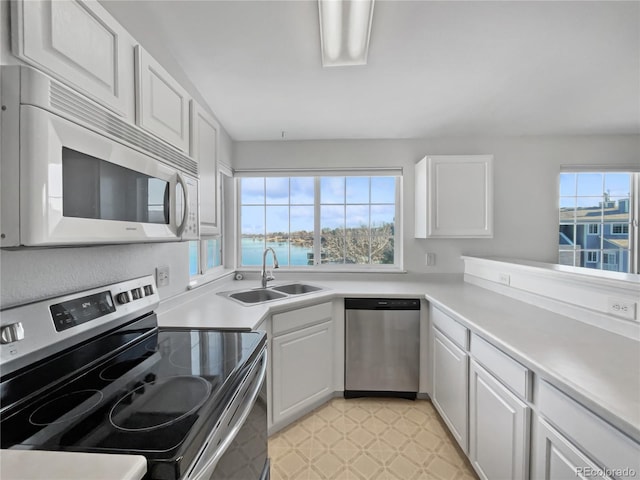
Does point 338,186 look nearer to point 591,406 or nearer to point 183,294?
point 183,294

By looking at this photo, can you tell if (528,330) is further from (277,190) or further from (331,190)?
(277,190)

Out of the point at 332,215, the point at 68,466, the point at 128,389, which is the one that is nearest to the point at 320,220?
the point at 332,215

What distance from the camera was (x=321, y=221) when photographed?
2.91 metres

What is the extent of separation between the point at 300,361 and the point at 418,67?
2134 millimetres

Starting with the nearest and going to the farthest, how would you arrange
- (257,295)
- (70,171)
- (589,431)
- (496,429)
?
(70,171) < (589,431) < (496,429) < (257,295)

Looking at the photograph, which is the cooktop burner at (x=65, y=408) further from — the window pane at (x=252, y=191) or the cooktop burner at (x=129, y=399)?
the window pane at (x=252, y=191)

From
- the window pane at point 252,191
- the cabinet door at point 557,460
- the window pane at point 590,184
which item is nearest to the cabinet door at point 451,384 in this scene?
the cabinet door at point 557,460

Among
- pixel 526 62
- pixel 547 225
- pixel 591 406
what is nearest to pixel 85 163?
pixel 591 406

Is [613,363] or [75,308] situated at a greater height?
[75,308]

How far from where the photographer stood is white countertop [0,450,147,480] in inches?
19.5

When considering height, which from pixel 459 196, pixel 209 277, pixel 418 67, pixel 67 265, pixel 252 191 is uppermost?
pixel 418 67

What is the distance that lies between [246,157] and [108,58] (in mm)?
1926

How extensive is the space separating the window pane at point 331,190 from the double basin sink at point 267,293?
919 millimetres

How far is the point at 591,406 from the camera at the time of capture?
790mm
